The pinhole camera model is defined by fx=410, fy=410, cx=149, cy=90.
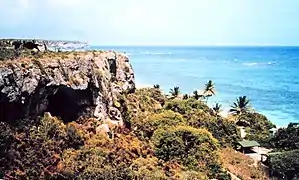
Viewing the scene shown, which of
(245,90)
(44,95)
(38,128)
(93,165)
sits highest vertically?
(44,95)

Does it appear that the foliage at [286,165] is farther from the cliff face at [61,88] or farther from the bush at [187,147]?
the cliff face at [61,88]

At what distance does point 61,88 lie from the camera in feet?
97.9

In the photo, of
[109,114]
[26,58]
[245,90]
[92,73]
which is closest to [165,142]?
[109,114]

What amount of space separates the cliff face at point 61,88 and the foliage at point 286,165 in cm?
1456

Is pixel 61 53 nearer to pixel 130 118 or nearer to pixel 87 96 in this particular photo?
pixel 87 96

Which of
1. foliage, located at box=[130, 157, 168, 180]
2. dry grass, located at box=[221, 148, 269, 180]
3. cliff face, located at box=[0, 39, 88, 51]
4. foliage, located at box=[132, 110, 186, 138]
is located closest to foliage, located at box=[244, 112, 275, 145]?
dry grass, located at box=[221, 148, 269, 180]

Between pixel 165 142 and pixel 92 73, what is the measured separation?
26.1 feet

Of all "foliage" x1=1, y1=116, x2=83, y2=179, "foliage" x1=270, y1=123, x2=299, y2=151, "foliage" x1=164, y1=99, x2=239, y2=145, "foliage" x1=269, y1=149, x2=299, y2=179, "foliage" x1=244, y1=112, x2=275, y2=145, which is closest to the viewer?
"foliage" x1=1, y1=116, x2=83, y2=179

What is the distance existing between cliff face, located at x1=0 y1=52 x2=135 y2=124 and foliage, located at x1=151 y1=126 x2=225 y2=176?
14.9 feet

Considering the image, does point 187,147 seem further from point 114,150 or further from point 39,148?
point 39,148

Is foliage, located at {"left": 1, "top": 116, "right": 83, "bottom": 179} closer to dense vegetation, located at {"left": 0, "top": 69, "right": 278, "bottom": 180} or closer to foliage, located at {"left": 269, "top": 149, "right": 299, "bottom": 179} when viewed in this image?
dense vegetation, located at {"left": 0, "top": 69, "right": 278, "bottom": 180}

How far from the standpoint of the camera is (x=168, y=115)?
37.0 metres

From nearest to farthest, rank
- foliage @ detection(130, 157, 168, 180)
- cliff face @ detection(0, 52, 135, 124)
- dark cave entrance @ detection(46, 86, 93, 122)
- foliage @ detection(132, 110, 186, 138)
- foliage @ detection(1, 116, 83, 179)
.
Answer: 1. foliage @ detection(1, 116, 83, 179)
2. cliff face @ detection(0, 52, 135, 124)
3. foliage @ detection(130, 157, 168, 180)
4. dark cave entrance @ detection(46, 86, 93, 122)
5. foliage @ detection(132, 110, 186, 138)

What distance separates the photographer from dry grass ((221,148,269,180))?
34781 millimetres
